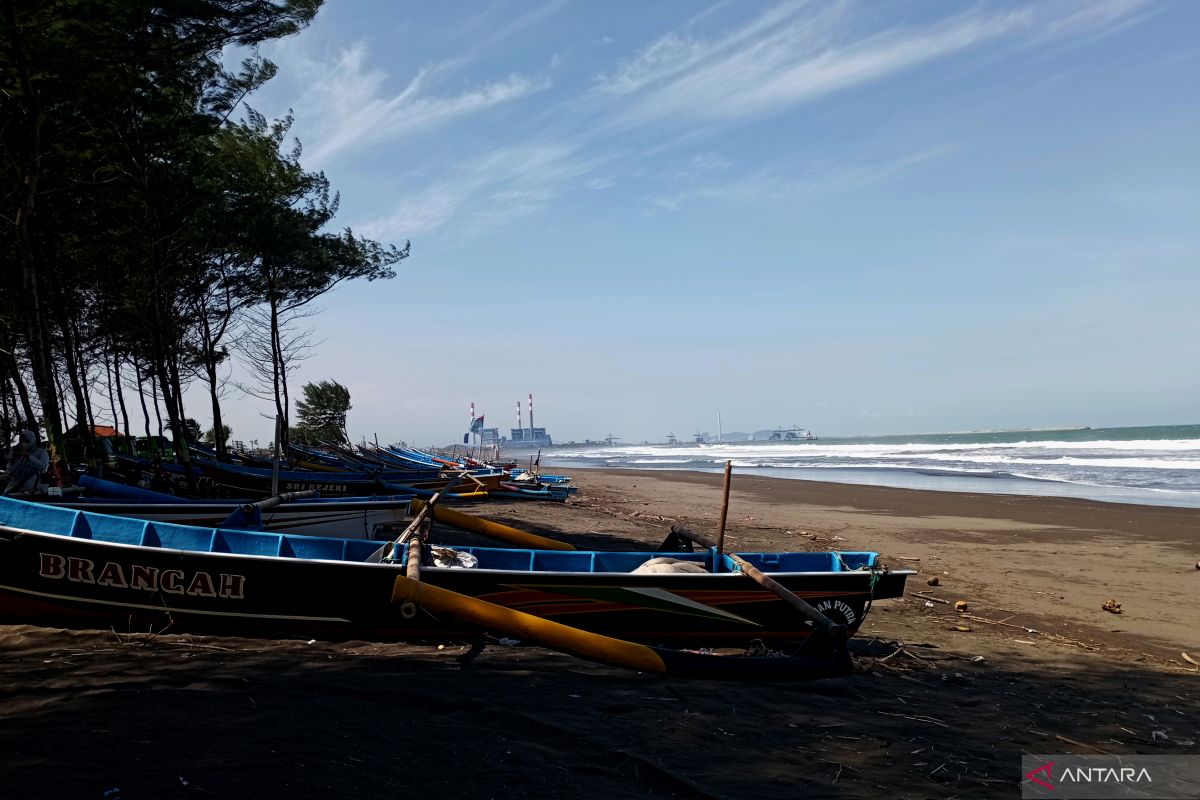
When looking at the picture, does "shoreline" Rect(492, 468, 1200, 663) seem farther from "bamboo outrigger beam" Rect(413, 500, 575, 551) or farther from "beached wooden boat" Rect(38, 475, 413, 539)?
"beached wooden boat" Rect(38, 475, 413, 539)

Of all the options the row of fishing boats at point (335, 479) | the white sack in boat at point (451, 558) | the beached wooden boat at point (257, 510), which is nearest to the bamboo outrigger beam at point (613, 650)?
the white sack in boat at point (451, 558)

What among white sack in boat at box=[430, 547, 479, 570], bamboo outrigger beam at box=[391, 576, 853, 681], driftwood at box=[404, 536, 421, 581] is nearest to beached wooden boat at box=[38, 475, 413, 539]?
white sack in boat at box=[430, 547, 479, 570]

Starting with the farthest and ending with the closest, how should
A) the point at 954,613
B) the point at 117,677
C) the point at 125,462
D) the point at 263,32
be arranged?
the point at 125,462, the point at 263,32, the point at 954,613, the point at 117,677

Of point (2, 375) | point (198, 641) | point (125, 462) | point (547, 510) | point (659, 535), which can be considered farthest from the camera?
point (2, 375)

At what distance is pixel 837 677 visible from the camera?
682cm

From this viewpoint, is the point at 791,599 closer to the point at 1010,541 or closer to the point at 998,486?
the point at 1010,541

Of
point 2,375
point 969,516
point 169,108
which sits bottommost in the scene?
point 969,516

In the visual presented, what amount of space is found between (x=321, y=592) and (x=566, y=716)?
3.06 m

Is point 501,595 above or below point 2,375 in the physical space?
below

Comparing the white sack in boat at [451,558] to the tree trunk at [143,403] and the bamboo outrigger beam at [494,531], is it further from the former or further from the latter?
the tree trunk at [143,403]

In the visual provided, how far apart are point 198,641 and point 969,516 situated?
21317mm

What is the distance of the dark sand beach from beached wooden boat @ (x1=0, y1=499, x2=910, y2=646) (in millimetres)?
294

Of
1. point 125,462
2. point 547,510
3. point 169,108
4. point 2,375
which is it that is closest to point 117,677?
point 169,108

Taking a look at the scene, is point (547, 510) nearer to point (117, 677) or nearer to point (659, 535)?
point (659, 535)
